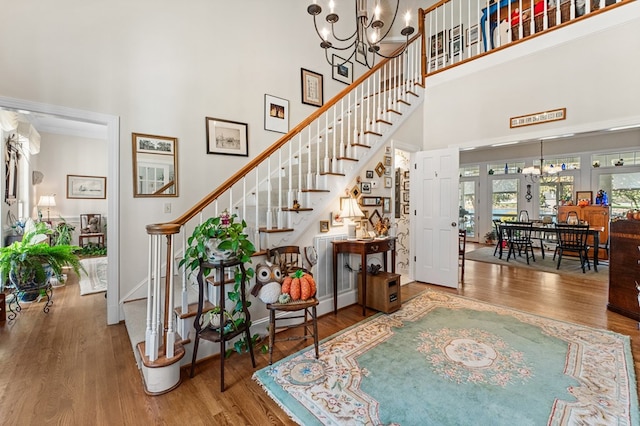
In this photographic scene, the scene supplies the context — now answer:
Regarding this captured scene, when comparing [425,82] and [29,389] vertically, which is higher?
[425,82]

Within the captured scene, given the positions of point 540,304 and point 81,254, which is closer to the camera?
point 540,304

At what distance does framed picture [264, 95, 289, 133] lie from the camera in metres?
4.04

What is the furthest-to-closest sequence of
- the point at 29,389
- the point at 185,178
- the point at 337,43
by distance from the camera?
1. the point at 337,43
2. the point at 185,178
3. the point at 29,389

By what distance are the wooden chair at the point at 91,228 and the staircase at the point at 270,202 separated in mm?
4734

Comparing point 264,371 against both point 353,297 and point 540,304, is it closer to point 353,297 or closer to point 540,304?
point 353,297

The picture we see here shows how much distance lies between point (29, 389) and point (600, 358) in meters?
4.17

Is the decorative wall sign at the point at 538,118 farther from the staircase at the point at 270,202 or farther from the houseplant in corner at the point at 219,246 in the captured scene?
the houseplant in corner at the point at 219,246

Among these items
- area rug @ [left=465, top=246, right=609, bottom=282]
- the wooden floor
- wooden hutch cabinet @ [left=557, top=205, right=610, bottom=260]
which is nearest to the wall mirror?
the wooden floor

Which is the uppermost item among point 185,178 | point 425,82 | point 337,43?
point 337,43

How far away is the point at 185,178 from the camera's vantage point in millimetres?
3357

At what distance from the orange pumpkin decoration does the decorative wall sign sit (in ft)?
11.4

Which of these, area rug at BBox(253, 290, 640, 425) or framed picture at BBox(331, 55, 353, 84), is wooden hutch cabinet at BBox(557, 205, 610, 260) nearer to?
area rug at BBox(253, 290, 640, 425)

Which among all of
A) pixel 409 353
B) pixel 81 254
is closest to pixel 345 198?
pixel 409 353

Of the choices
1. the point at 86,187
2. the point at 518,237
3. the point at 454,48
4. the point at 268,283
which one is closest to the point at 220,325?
the point at 268,283
